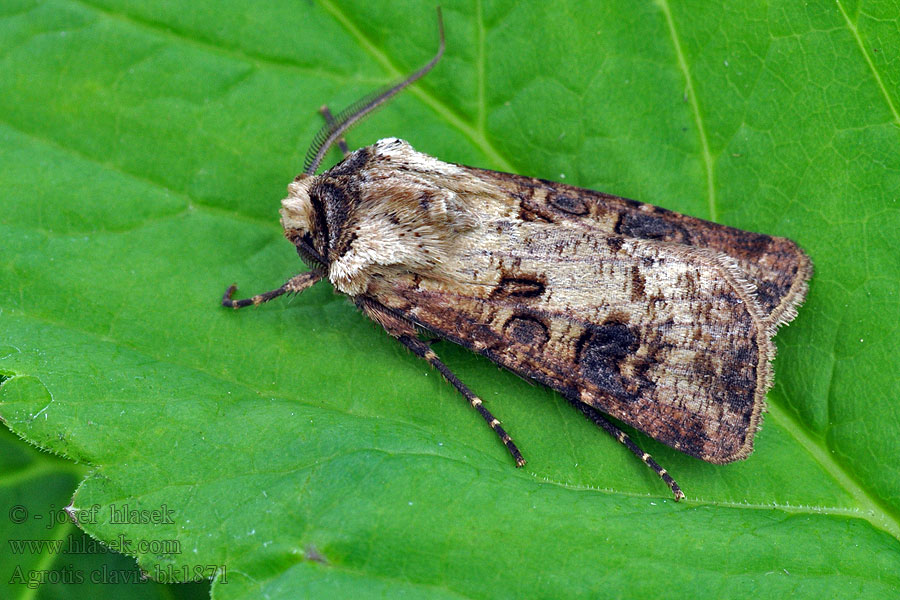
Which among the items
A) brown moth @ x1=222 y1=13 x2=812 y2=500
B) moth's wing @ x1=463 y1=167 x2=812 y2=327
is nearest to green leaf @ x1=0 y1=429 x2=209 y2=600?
brown moth @ x1=222 y1=13 x2=812 y2=500

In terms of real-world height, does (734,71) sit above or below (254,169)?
above

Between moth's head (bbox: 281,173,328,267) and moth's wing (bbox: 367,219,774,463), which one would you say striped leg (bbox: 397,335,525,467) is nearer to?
moth's wing (bbox: 367,219,774,463)

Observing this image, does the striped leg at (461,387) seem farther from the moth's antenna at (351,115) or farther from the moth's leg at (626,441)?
the moth's antenna at (351,115)

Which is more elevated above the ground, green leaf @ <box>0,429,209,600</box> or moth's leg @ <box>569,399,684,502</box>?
moth's leg @ <box>569,399,684,502</box>

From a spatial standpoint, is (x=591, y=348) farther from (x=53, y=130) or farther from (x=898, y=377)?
(x=53, y=130)

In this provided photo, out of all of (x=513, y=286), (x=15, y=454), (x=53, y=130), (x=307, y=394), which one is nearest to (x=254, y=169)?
(x=53, y=130)

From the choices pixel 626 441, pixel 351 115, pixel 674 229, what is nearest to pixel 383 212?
pixel 351 115
